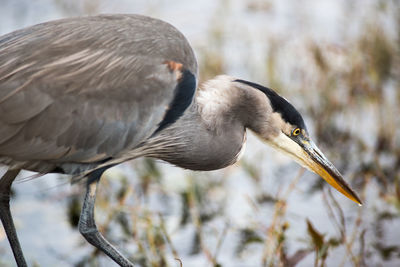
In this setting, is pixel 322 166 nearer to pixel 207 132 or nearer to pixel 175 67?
pixel 207 132

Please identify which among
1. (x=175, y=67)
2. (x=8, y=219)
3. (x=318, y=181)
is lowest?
(x=318, y=181)

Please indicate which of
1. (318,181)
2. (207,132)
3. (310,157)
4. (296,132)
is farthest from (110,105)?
(318,181)

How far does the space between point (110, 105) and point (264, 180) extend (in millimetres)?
1924

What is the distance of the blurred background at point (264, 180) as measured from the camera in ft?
11.5

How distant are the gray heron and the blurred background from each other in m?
0.25

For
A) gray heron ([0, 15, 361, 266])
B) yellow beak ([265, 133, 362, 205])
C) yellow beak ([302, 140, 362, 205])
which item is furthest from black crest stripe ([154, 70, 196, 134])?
yellow beak ([302, 140, 362, 205])

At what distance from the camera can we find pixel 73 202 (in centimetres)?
392

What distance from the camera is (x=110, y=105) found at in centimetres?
262

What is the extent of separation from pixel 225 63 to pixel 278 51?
51 cm

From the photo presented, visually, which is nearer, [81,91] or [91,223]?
[81,91]

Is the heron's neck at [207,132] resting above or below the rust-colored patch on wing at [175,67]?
below

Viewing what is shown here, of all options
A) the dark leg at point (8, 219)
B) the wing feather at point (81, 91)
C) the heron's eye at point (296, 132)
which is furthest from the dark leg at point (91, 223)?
the heron's eye at point (296, 132)

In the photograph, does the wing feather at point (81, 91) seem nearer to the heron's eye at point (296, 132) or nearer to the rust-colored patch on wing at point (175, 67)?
the rust-colored patch on wing at point (175, 67)

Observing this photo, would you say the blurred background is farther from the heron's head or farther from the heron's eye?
the heron's eye
